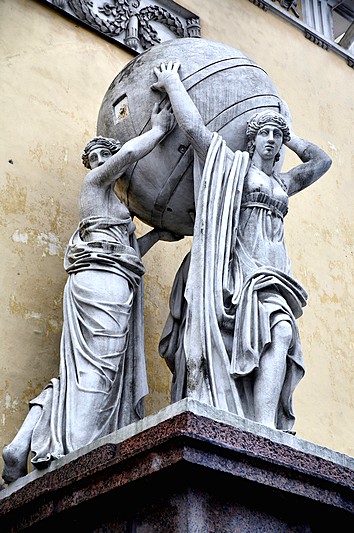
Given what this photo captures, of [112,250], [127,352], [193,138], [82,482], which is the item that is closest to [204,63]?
[193,138]

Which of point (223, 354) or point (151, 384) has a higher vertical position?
point (151, 384)

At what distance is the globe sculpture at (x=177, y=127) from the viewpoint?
6.09m

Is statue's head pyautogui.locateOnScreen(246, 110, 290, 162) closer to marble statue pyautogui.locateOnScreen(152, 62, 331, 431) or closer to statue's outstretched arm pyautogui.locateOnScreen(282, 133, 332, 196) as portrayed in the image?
marble statue pyautogui.locateOnScreen(152, 62, 331, 431)

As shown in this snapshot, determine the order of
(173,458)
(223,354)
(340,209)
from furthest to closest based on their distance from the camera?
(340,209)
(223,354)
(173,458)

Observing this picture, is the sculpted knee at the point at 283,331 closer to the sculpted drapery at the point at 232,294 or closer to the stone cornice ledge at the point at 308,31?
the sculpted drapery at the point at 232,294

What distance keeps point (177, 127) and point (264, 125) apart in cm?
55

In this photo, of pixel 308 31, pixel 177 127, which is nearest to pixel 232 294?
pixel 177 127

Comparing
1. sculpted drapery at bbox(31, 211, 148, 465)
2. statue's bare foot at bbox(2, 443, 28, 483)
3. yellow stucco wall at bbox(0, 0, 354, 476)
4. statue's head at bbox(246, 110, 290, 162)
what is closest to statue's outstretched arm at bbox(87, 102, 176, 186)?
sculpted drapery at bbox(31, 211, 148, 465)

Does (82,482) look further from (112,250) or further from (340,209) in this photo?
(340,209)

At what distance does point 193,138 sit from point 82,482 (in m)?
2.22

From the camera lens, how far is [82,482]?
4.78m

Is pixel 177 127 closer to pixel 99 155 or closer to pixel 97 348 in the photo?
pixel 99 155

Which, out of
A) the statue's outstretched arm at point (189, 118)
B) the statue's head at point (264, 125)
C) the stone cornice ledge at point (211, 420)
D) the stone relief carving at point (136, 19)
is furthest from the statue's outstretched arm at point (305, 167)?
the stone relief carving at point (136, 19)

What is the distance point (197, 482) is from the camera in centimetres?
443
